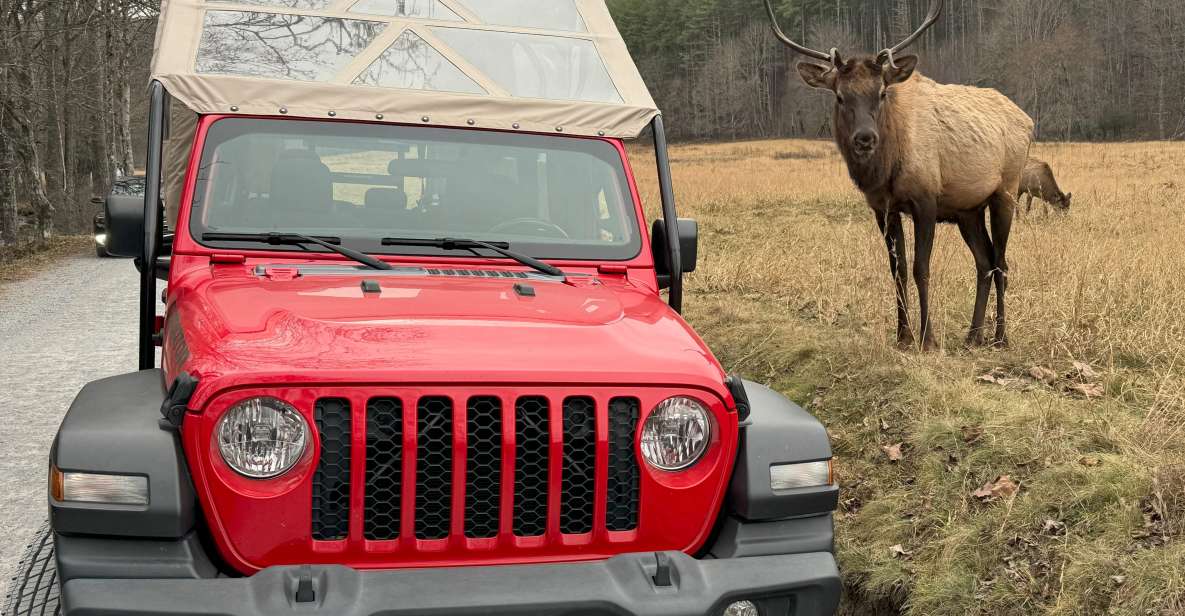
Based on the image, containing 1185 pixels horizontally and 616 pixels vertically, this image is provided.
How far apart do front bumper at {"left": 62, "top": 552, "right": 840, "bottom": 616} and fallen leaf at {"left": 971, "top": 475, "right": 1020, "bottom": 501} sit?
2.33m

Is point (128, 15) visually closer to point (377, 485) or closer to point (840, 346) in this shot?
point (840, 346)

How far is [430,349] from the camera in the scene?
3.28 metres

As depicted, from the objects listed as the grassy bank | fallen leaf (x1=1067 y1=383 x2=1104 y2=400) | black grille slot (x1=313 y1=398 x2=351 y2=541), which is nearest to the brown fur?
fallen leaf (x1=1067 y1=383 x2=1104 y2=400)

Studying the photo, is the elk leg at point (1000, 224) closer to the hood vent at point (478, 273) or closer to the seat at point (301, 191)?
the hood vent at point (478, 273)

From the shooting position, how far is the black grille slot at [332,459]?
3.12m

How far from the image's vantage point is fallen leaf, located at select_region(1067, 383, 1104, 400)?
6766mm

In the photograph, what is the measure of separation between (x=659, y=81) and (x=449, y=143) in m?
108

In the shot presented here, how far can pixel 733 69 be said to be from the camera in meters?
102

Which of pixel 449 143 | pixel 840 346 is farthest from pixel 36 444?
pixel 840 346

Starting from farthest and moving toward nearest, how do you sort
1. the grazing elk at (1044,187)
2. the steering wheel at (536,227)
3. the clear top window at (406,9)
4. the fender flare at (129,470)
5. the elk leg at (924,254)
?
the grazing elk at (1044,187)
the elk leg at (924,254)
the clear top window at (406,9)
the steering wheel at (536,227)
the fender flare at (129,470)

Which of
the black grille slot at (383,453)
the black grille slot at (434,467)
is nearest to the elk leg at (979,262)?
the black grille slot at (434,467)

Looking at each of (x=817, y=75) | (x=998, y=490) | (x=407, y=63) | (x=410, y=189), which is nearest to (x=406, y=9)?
(x=407, y=63)

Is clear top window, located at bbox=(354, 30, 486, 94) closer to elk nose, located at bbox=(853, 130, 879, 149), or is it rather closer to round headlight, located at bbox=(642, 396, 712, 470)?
round headlight, located at bbox=(642, 396, 712, 470)

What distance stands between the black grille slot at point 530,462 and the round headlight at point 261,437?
580mm
